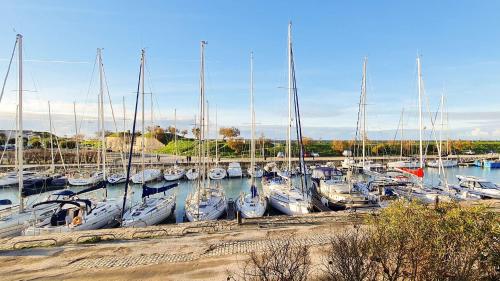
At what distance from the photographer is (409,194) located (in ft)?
84.8

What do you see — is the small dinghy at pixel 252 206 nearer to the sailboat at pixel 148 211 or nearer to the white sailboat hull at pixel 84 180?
the sailboat at pixel 148 211

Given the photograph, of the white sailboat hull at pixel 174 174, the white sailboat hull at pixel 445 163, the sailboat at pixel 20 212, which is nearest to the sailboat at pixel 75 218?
the sailboat at pixel 20 212

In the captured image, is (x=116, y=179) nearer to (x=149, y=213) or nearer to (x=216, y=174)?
(x=216, y=174)

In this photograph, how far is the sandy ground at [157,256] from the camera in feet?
36.4

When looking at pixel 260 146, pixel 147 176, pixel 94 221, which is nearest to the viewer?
pixel 94 221

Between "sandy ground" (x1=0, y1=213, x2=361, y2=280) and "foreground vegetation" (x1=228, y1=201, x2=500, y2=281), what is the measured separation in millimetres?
2657

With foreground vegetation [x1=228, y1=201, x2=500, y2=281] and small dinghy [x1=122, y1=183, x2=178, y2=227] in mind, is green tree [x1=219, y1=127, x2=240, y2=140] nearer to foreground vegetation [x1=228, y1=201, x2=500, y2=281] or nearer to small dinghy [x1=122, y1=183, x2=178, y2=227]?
small dinghy [x1=122, y1=183, x2=178, y2=227]

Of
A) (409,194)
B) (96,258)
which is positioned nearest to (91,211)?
(96,258)

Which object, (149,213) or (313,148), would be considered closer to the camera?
A: (149,213)

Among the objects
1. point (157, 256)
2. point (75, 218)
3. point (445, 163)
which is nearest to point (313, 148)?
point (445, 163)

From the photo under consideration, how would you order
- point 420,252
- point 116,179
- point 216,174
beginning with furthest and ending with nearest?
point 216,174, point 116,179, point 420,252

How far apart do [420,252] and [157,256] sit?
9582 millimetres

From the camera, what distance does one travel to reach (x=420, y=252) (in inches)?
257

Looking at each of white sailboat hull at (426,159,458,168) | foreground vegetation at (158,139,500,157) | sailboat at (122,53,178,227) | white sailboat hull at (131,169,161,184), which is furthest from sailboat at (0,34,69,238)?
white sailboat hull at (426,159,458,168)
